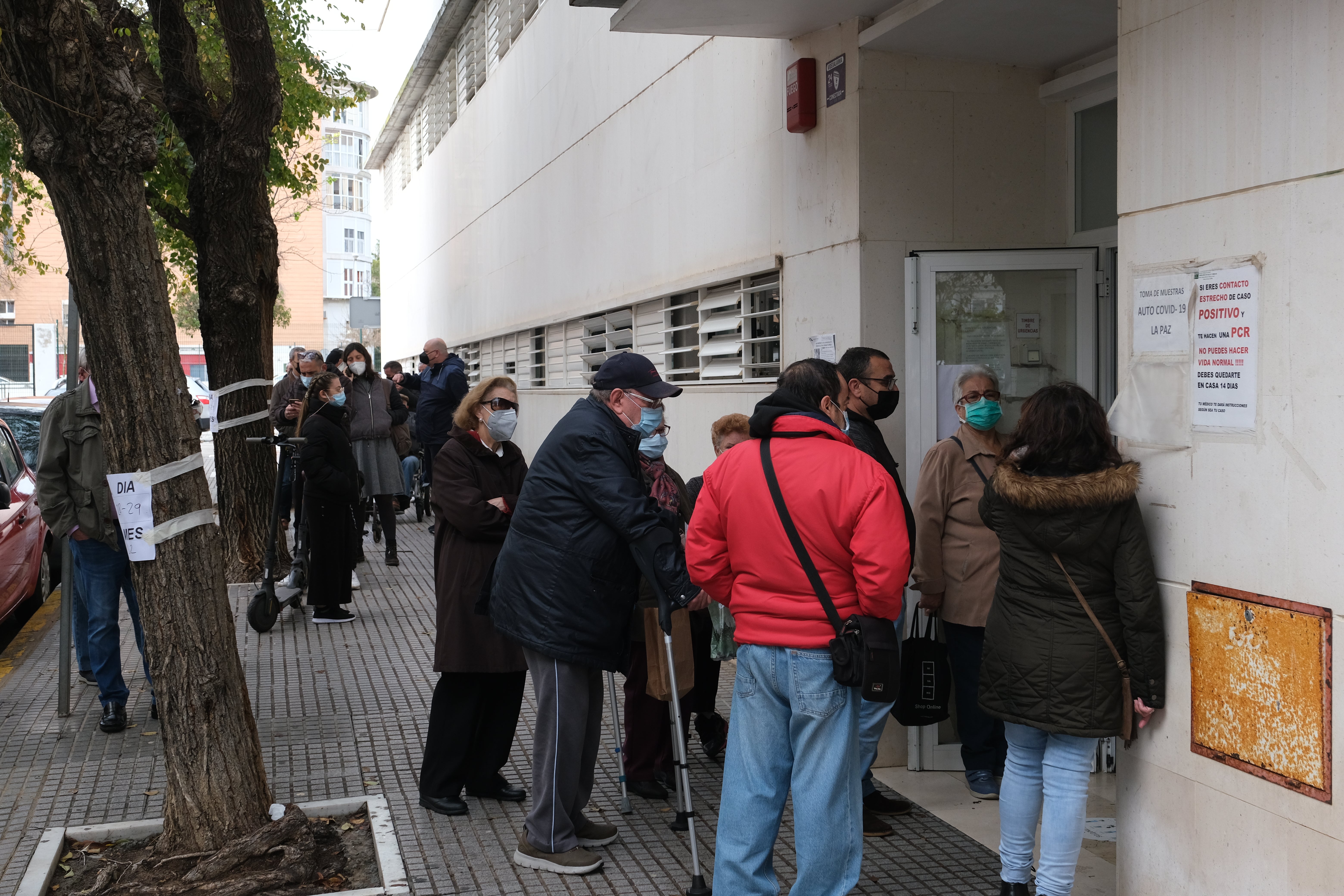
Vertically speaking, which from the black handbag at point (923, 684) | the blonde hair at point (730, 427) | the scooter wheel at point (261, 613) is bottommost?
the scooter wheel at point (261, 613)

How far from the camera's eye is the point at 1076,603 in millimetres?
3992

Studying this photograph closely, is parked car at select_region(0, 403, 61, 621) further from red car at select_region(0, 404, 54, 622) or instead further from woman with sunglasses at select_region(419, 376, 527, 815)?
woman with sunglasses at select_region(419, 376, 527, 815)

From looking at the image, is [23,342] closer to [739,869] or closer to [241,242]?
[241,242]

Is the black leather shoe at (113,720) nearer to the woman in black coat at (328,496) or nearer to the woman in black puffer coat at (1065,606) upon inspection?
the woman in black coat at (328,496)

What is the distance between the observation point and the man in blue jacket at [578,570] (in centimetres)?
455

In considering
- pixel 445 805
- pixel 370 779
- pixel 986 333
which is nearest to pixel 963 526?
pixel 986 333

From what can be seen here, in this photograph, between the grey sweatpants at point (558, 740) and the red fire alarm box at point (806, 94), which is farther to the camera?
the red fire alarm box at point (806, 94)

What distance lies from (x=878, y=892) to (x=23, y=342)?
67.8 metres

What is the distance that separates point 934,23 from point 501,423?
2.79m

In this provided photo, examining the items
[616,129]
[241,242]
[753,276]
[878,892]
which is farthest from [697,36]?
[878,892]

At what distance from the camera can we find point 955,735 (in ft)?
20.6

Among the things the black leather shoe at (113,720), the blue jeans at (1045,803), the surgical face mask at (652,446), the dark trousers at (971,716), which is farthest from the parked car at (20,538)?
the blue jeans at (1045,803)

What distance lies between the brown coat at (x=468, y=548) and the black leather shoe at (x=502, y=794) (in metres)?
0.66

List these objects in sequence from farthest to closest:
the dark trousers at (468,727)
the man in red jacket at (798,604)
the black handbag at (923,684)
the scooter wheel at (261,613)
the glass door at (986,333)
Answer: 1. the scooter wheel at (261,613)
2. the glass door at (986,333)
3. the black handbag at (923,684)
4. the dark trousers at (468,727)
5. the man in red jacket at (798,604)
